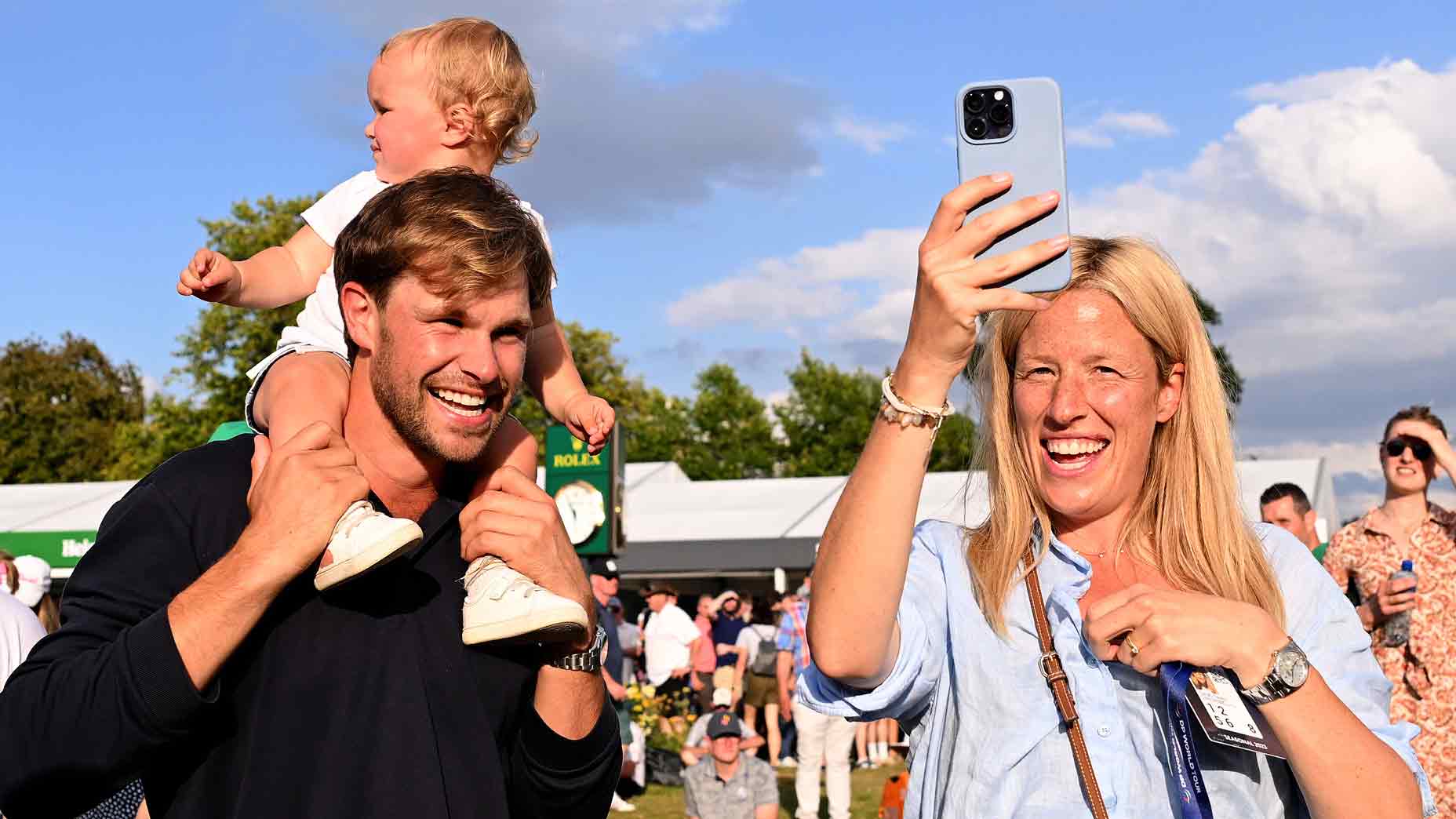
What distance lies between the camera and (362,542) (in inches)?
84.7

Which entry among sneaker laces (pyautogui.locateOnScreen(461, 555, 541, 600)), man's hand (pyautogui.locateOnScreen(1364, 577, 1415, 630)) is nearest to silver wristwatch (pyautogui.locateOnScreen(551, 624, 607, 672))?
sneaker laces (pyautogui.locateOnScreen(461, 555, 541, 600))

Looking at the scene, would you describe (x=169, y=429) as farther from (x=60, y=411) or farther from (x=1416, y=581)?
(x=1416, y=581)

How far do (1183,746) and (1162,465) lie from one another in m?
0.62

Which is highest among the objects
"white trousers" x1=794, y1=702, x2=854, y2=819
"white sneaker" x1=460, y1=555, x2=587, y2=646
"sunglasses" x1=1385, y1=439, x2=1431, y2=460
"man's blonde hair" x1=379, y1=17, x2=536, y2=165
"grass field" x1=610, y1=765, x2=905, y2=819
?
"man's blonde hair" x1=379, y1=17, x2=536, y2=165

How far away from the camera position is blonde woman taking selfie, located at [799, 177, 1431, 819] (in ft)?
6.95

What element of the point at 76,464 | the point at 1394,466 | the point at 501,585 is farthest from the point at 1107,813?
the point at 76,464

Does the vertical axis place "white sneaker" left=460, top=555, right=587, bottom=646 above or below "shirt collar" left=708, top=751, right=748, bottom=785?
above

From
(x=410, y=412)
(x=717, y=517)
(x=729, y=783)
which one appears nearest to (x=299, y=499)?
(x=410, y=412)

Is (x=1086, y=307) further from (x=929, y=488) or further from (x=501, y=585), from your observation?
(x=929, y=488)

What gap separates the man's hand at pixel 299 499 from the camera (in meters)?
2.08

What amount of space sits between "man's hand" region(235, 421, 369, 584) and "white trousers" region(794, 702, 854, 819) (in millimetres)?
10275

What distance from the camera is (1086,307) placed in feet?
8.62

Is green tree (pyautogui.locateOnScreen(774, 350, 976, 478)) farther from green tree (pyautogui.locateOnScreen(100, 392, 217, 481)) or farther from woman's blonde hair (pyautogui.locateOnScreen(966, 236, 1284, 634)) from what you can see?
woman's blonde hair (pyautogui.locateOnScreen(966, 236, 1284, 634))

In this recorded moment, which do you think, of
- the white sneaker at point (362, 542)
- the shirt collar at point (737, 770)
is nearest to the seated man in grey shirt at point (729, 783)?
the shirt collar at point (737, 770)
